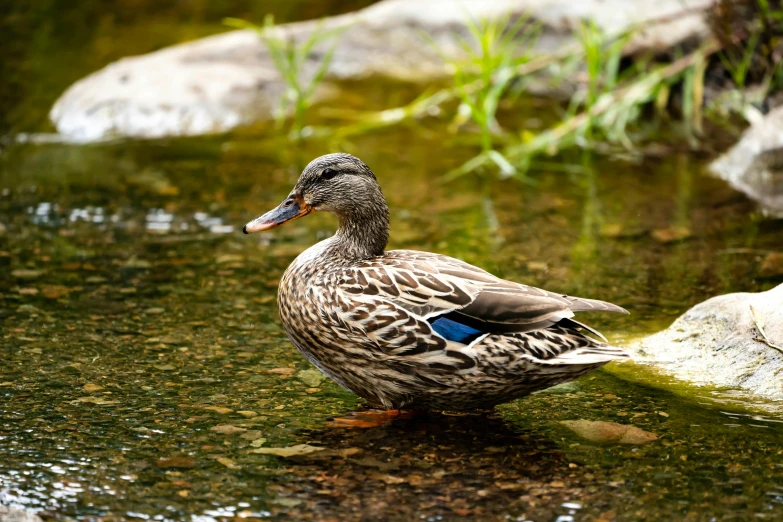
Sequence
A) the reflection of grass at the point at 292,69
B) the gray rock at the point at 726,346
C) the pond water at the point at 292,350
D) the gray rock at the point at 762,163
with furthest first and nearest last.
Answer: the reflection of grass at the point at 292,69
the gray rock at the point at 762,163
the gray rock at the point at 726,346
the pond water at the point at 292,350

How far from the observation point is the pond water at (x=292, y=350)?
393 cm

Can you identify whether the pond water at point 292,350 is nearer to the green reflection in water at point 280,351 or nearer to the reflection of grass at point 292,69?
the green reflection in water at point 280,351

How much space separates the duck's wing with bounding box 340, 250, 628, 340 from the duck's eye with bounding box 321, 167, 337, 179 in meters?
0.58

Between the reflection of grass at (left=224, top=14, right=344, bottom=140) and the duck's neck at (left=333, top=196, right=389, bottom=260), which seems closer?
the duck's neck at (left=333, top=196, right=389, bottom=260)


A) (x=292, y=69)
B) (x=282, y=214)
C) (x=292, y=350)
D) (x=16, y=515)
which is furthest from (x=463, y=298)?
(x=292, y=69)

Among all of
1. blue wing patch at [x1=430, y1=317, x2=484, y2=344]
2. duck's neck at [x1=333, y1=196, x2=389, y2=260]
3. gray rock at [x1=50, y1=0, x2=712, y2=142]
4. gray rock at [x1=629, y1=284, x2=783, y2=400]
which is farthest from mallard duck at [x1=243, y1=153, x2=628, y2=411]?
gray rock at [x1=50, y1=0, x2=712, y2=142]

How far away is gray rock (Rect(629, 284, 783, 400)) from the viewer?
4.89 metres

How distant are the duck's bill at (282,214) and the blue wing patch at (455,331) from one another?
102 cm

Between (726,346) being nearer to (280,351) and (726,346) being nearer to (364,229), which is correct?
(364,229)

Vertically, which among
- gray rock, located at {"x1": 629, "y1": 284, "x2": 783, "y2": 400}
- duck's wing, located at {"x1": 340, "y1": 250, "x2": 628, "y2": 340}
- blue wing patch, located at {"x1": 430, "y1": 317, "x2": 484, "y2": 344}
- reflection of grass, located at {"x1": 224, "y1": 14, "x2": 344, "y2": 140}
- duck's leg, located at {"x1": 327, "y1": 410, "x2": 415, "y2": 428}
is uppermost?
reflection of grass, located at {"x1": 224, "y1": 14, "x2": 344, "y2": 140}

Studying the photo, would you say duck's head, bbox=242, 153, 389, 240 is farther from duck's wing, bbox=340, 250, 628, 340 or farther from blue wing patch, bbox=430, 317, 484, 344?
blue wing patch, bbox=430, 317, 484, 344

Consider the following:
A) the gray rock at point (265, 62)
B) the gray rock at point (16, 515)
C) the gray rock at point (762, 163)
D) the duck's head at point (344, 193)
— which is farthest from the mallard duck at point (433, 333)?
the gray rock at point (265, 62)

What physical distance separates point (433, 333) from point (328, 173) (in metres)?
1.06

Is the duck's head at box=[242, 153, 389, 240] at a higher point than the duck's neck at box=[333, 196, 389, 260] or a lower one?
higher
